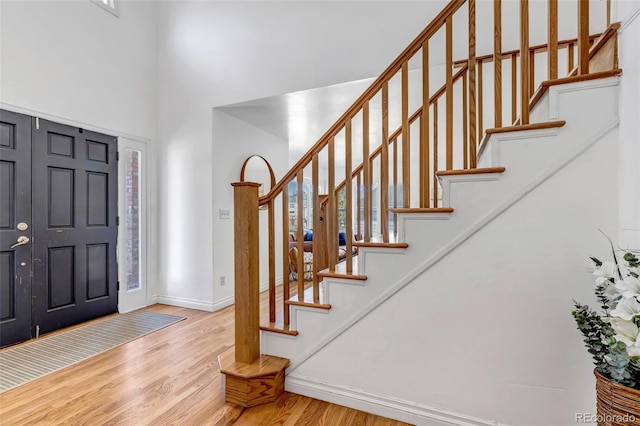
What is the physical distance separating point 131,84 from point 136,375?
10.6 feet

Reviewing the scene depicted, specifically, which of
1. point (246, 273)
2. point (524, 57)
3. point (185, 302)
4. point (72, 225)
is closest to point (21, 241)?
point (72, 225)

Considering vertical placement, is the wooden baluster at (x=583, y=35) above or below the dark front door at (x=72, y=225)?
above

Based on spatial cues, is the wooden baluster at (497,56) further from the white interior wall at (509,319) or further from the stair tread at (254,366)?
the stair tread at (254,366)

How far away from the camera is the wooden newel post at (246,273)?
198 centimetres

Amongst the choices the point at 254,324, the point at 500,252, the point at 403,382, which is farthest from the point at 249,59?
the point at 403,382

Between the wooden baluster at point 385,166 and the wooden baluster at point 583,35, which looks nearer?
the wooden baluster at point 583,35

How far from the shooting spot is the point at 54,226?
3.06m

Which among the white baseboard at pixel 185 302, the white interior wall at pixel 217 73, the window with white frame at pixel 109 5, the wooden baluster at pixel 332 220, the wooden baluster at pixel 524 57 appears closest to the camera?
the wooden baluster at pixel 524 57

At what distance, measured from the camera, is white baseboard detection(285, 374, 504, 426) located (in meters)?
1.64

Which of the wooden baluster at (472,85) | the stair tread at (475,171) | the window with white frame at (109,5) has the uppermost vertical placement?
the window with white frame at (109,5)

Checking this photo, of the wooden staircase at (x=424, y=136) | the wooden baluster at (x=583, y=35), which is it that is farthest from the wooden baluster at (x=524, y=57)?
the wooden baluster at (x=583, y=35)

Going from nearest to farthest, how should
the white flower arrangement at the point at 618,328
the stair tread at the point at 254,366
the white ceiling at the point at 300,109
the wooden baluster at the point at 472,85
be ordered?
the white flower arrangement at the point at 618,328 → the wooden baluster at the point at 472,85 → the stair tread at the point at 254,366 → the white ceiling at the point at 300,109

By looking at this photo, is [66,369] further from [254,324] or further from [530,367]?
[530,367]

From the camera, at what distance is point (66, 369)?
234 centimetres
